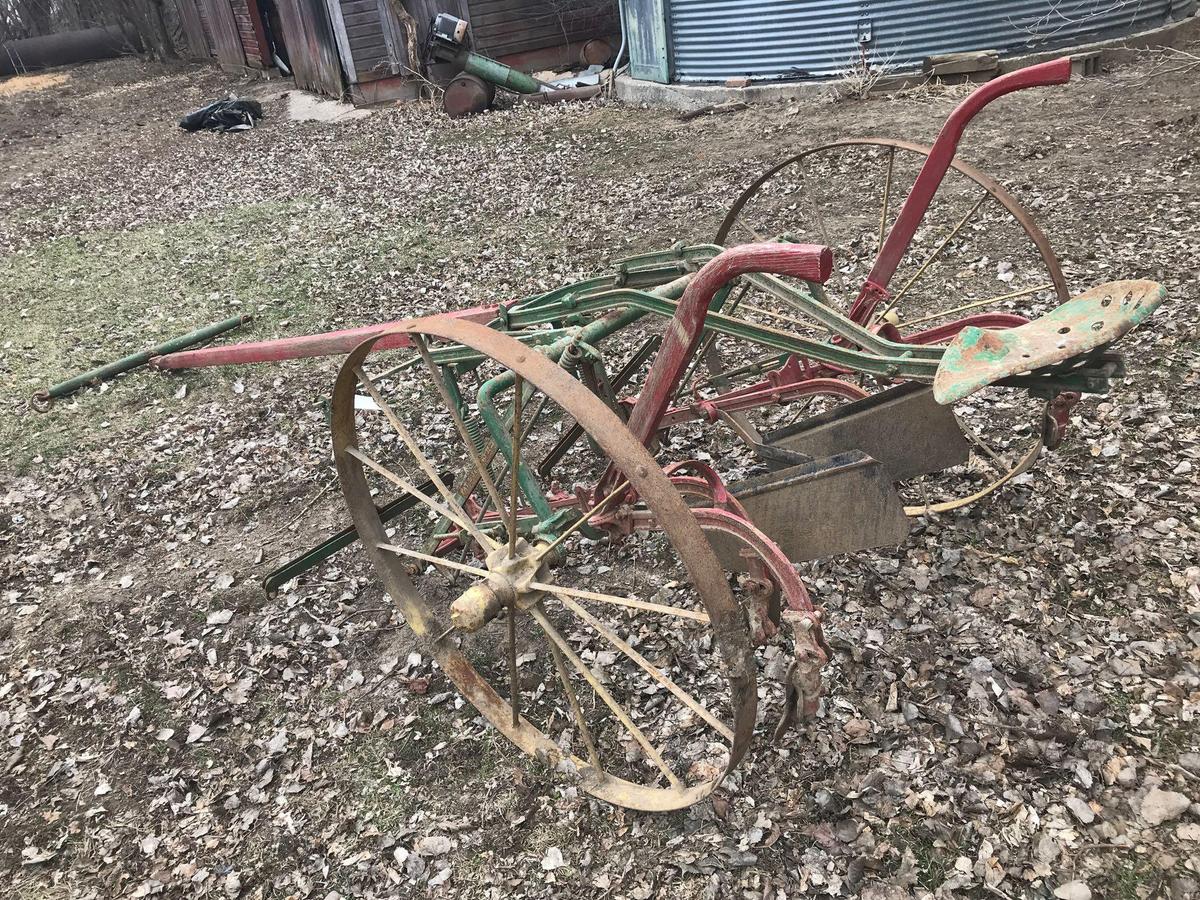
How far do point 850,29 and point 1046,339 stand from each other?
9528 millimetres

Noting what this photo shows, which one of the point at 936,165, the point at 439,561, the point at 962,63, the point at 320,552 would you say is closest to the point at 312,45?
the point at 962,63

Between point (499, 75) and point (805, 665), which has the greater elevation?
point (499, 75)

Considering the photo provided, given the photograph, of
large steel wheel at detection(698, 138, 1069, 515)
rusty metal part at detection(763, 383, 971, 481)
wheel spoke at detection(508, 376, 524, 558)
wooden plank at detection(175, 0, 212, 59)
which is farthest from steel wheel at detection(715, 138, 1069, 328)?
wooden plank at detection(175, 0, 212, 59)

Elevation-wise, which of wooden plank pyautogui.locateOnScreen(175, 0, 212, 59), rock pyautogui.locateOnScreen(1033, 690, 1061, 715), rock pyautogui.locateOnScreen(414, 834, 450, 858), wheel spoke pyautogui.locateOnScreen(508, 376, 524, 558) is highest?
wooden plank pyautogui.locateOnScreen(175, 0, 212, 59)

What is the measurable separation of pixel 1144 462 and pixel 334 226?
9.18 m

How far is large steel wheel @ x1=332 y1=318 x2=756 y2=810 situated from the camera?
225 centimetres

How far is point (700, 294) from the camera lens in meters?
2.52

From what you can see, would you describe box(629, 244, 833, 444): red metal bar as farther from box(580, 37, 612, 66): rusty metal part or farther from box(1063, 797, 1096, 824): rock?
box(580, 37, 612, 66): rusty metal part

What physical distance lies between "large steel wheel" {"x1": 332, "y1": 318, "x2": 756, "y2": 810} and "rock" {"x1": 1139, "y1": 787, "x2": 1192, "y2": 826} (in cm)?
148

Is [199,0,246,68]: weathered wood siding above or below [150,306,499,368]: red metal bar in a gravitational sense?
above

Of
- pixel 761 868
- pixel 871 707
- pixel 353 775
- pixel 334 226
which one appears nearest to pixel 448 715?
pixel 353 775

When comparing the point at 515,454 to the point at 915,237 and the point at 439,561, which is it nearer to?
the point at 439,561

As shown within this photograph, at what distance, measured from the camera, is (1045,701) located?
10.0ft

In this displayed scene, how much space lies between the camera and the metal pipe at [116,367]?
6.62 m
